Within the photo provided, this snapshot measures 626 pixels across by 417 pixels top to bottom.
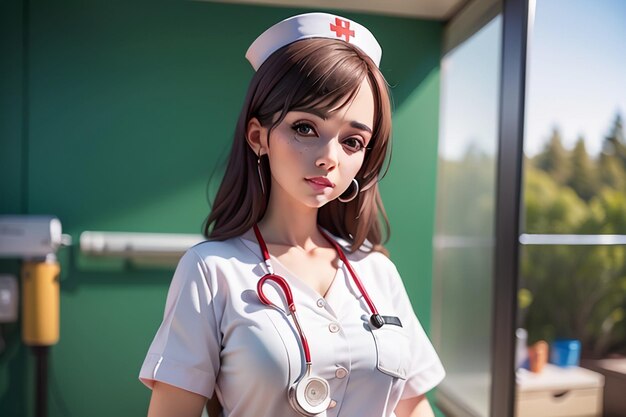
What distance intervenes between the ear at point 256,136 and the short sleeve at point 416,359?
1.32ft

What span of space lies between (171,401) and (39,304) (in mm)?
1669

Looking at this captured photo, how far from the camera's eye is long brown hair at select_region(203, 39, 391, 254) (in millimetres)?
1147

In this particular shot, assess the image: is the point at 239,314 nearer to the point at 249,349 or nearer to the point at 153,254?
the point at 249,349

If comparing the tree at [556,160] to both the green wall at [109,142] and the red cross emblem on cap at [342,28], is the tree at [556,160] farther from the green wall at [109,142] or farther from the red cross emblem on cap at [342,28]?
the red cross emblem on cap at [342,28]

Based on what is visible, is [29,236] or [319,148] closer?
[319,148]

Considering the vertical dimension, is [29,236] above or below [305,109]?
below

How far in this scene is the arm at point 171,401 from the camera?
1138mm

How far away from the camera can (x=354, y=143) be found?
122 cm

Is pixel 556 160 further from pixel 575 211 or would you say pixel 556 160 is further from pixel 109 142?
pixel 109 142

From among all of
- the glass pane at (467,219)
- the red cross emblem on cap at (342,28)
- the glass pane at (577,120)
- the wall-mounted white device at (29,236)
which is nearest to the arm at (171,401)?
the red cross emblem on cap at (342,28)

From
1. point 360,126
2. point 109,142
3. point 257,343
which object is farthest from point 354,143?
point 109,142

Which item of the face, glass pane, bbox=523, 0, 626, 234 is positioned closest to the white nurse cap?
the face

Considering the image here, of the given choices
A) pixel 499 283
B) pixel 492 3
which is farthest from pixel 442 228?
pixel 492 3

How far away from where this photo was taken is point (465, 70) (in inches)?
115
